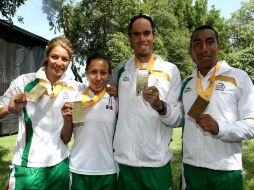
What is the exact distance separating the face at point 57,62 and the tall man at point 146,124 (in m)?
0.70

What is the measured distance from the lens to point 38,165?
12.5 ft

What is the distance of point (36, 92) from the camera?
380cm

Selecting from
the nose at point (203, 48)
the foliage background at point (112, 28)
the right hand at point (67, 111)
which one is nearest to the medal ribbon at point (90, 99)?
the right hand at point (67, 111)

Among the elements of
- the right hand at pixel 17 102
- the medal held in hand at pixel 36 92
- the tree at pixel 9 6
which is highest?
the tree at pixel 9 6

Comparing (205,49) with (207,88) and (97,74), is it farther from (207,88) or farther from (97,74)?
(97,74)

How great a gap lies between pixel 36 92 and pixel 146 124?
47.1 inches

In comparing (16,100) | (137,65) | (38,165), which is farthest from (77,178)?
(137,65)

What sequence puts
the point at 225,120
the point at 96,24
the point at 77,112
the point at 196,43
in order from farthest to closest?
the point at 96,24 < the point at 196,43 < the point at 225,120 < the point at 77,112

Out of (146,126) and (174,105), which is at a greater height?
(174,105)

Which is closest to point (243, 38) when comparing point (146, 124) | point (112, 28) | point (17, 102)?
point (112, 28)

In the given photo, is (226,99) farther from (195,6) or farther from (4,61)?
(195,6)

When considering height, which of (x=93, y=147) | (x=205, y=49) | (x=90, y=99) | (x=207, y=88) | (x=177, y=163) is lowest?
(x=177, y=163)

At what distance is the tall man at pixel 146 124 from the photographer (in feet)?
12.7

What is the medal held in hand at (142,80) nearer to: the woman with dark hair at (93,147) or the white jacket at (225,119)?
the woman with dark hair at (93,147)
